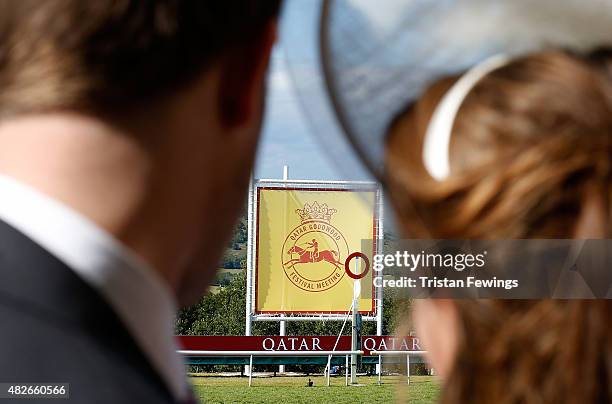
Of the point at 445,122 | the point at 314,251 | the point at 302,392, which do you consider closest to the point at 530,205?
the point at 445,122

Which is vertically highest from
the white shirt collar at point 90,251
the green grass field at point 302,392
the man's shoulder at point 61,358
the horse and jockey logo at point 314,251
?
the horse and jockey logo at point 314,251

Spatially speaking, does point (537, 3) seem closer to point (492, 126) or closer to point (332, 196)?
point (492, 126)

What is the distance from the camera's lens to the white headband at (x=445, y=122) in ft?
1.71

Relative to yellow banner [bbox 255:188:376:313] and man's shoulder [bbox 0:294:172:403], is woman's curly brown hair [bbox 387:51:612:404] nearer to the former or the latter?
man's shoulder [bbox 0:294:172:403]

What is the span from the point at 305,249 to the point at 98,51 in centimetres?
1710

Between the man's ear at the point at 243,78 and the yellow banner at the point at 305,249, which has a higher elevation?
the yellow banner at the point at 305,249

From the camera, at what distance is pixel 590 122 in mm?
521

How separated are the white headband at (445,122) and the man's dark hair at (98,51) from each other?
14 centimetres

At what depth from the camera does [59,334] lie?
16.3 inches

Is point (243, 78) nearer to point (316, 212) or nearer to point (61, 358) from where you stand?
point (61, 358)

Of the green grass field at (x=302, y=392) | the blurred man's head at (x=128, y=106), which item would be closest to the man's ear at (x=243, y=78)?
the blurred man's head at (x=128, y=106)

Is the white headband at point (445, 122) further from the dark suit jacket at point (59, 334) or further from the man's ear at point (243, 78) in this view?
the dark suit jacket at point (59, 334)

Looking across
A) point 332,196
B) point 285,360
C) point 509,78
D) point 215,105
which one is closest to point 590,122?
point 509,78

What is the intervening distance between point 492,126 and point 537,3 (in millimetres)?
77
